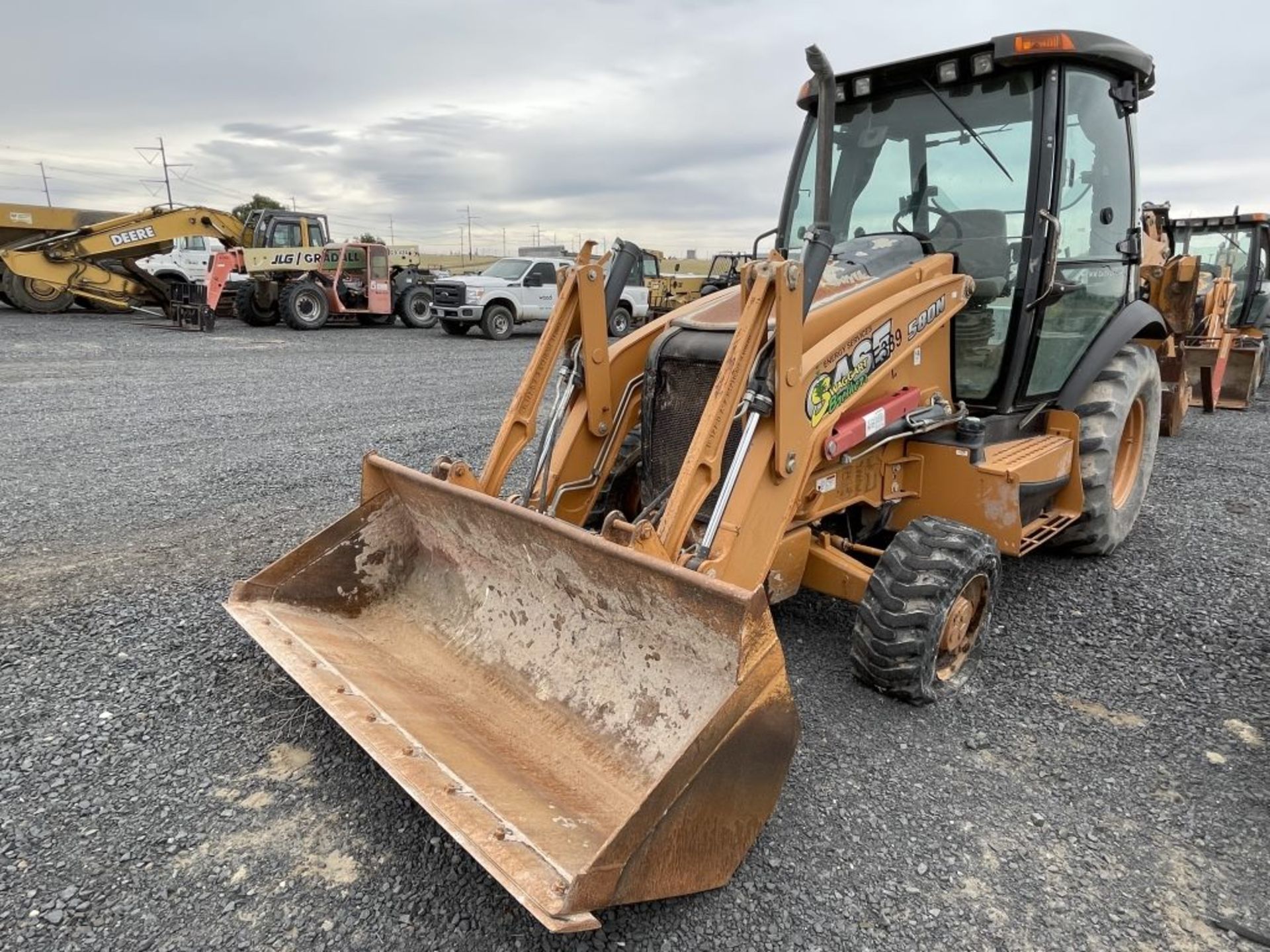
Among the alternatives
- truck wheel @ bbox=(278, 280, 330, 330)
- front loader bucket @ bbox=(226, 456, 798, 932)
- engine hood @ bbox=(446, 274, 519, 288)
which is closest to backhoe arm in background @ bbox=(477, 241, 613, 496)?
front loader bucket @ bbox=(226, 456, 798, 932)

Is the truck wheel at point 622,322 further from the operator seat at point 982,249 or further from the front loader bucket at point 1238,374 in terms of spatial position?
the operator seat at point 982,249

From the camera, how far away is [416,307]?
20.0 m

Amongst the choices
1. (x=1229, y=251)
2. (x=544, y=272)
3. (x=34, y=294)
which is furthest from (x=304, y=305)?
(x=1229, y=251)

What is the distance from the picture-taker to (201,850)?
236 cm

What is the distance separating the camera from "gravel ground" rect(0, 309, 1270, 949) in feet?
7.11

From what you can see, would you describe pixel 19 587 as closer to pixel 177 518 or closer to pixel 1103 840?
pixel 177 518

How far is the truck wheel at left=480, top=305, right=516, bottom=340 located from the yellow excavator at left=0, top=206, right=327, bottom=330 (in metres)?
5.54

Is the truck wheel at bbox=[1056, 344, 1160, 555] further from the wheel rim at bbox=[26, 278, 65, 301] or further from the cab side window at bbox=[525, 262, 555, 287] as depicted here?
the wheel rim at bbox=[26, 278, 65, 301]

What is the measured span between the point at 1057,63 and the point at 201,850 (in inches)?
173

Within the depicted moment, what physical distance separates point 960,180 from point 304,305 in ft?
55.0

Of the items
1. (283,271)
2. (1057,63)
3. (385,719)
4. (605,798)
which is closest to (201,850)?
(385,719)

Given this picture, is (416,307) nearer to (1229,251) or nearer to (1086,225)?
(1229,251)

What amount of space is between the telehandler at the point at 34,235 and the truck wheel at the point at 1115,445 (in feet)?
70.0

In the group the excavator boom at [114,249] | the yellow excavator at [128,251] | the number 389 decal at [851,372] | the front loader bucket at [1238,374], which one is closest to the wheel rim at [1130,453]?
the number 389 decal at [851,372]
